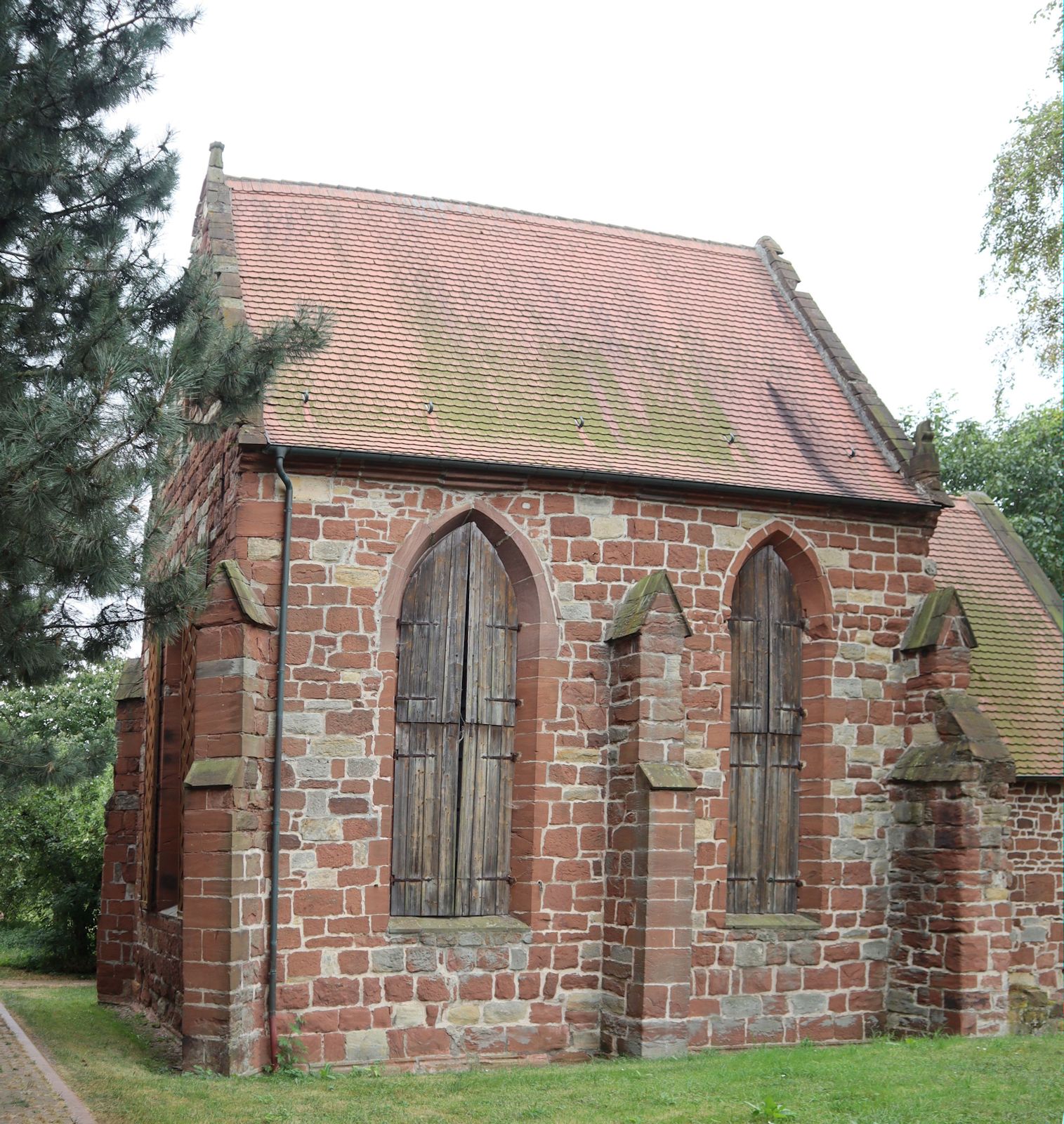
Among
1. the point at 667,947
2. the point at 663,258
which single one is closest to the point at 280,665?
the point at 667,947

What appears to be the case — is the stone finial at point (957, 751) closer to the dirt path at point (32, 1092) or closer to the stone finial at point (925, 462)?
the stone finial at point (925, 462)

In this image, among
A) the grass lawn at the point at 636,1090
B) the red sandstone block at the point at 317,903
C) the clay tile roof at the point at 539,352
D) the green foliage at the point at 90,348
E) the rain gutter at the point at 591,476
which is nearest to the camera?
the green foliage at the point at 90,348

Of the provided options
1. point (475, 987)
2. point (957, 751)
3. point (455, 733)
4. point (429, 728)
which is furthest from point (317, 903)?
point (957, 751)

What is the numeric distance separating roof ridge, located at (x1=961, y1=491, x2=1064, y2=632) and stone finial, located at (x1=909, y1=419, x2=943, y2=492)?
3.85 meters

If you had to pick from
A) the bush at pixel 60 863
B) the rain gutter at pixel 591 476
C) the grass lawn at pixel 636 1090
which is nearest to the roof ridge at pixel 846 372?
the rain gutter at pixel 591 476

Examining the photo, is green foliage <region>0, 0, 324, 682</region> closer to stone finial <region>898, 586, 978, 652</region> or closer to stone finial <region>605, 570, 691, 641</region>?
stone finial <region>605, 570, 691, 641</region>

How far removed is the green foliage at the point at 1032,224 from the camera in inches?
904

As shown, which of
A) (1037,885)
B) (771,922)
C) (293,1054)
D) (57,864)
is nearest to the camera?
(293,1054)

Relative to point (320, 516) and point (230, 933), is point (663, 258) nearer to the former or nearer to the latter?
point (320, 516)

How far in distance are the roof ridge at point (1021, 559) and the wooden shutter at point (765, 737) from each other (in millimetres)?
5174

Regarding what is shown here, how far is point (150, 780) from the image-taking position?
56.4 ft

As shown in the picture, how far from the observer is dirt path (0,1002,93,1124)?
10.6 m

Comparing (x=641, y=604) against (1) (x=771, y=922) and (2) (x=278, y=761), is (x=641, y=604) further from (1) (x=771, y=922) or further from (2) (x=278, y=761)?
(2) (x=278, y=761)

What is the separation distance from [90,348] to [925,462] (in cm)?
1015
